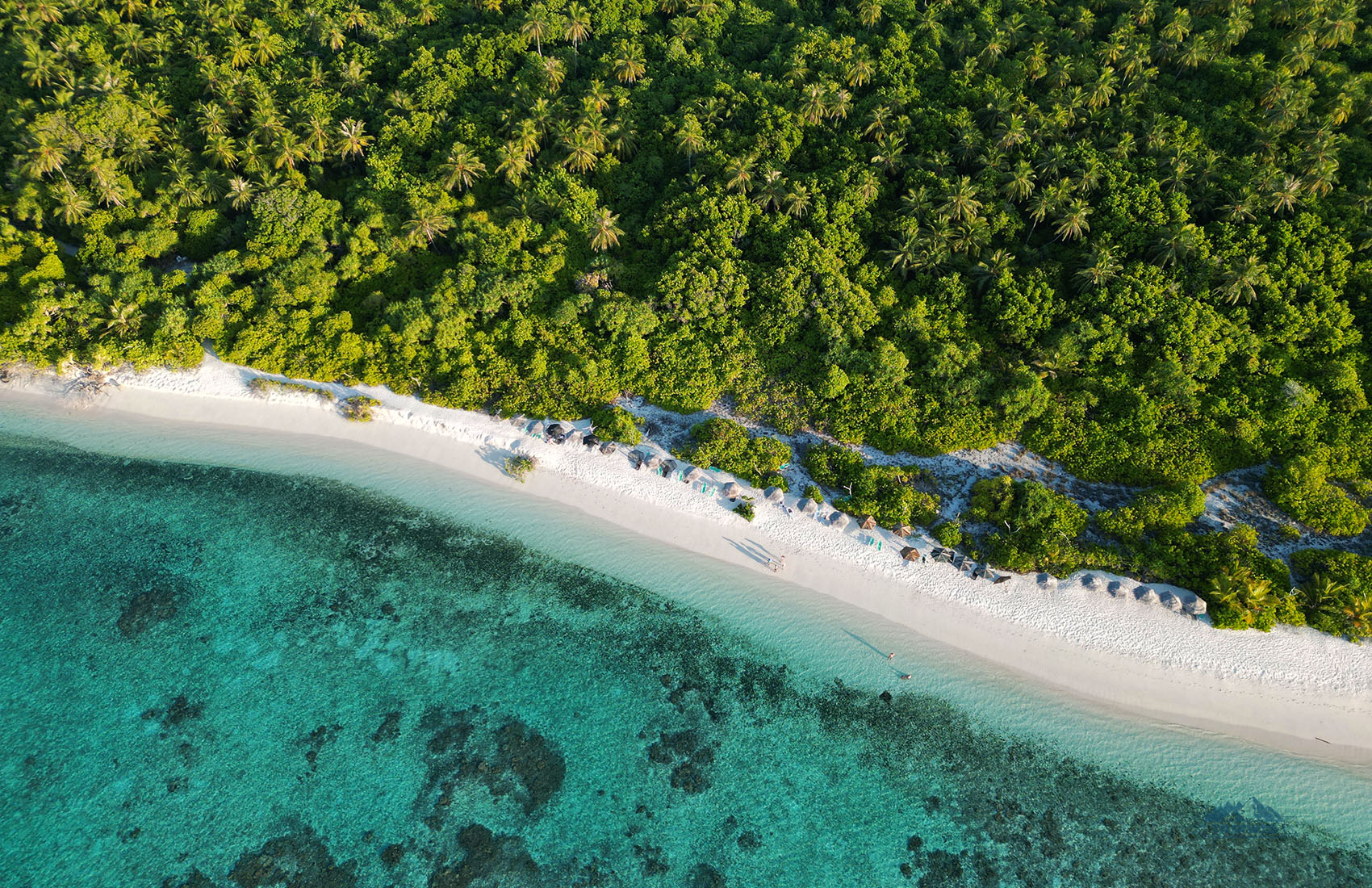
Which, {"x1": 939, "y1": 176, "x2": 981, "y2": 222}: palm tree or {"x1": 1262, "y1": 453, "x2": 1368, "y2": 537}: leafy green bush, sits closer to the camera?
{"x1": 1262, "y1": 453, "x2": 1368, "y2": 537}: leafy green bush

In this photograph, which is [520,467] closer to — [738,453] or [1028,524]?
[738,453]

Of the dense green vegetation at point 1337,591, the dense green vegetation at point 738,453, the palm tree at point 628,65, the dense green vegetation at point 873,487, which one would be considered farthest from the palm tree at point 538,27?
the dense green vegetation at point 1337,591

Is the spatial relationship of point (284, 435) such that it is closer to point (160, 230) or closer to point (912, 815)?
point (160, 230)

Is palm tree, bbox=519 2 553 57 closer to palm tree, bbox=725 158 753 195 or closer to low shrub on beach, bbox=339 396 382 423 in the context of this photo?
palm tree, bbox=725 158 753 195

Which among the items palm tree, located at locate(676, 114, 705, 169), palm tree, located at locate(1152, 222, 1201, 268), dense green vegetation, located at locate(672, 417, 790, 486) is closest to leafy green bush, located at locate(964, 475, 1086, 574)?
dense green vegetation, located at locate(672, 417, 790, 486)

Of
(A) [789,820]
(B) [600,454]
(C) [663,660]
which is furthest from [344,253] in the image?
(A) [789,820]

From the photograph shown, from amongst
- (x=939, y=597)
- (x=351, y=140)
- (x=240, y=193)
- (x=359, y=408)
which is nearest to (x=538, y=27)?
(x=351, y=140)

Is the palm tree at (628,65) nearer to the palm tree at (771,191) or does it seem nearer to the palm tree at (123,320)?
the palm tree at (771,191)
